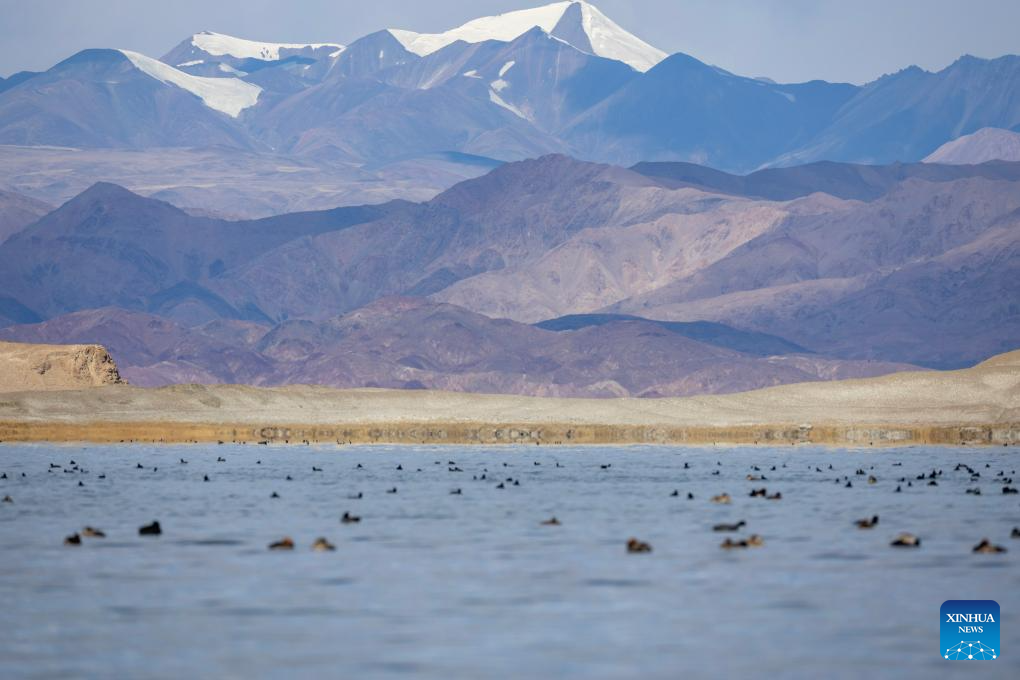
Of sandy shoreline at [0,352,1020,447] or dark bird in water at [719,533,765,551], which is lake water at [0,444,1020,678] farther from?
sandy shoreline at [0,352,1020,447]

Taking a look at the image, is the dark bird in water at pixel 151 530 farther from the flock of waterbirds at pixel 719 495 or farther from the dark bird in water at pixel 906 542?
the dark bird in water at pixel 906 542

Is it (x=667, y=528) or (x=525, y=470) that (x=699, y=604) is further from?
(x=525, y=470)

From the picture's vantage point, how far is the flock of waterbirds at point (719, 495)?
1663 inches

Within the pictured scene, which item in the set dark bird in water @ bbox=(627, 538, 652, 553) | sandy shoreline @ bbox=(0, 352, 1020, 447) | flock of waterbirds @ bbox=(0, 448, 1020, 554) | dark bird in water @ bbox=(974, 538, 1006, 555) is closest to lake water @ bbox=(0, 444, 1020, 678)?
flock of waterbirds @ bbox=(0, 448, 1020, 554)

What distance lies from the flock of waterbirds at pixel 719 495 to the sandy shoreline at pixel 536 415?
23.5 meters

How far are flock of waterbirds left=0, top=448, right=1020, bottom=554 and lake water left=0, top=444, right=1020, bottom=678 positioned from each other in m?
0.37

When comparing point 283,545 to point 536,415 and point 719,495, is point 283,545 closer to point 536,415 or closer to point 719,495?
point 719,495

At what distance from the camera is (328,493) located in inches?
2413

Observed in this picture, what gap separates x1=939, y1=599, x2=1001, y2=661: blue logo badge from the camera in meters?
27.8

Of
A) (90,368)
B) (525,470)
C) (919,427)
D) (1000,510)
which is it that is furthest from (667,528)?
(90,368)

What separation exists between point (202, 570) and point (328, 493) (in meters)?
22.7

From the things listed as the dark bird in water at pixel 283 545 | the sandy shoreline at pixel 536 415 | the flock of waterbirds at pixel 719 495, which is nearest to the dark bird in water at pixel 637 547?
the flock of waterbirds at pixel 719 495

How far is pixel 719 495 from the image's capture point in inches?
2282

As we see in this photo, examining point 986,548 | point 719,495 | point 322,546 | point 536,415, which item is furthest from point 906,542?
point 536,415
